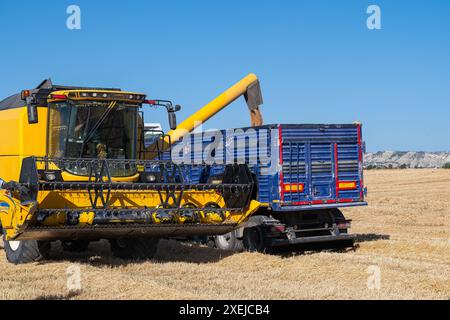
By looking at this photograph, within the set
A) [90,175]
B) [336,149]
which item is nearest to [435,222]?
[336,149]

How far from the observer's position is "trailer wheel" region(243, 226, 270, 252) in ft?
38.3

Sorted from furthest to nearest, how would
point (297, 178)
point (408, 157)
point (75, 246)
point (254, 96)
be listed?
point (408, 157) < point (254, 96) < point (297, 178) < point (75, 246)

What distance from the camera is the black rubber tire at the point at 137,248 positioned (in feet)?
34.9

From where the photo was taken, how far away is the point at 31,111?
9367 mm

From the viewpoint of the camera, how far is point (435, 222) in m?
16.7

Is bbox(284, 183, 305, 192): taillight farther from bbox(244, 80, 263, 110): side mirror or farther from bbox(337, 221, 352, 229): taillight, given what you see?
bbox(244, 80, 263, 110): side mirror

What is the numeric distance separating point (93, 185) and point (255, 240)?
3732mm

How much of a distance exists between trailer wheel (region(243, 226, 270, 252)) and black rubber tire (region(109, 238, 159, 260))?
6.44ft

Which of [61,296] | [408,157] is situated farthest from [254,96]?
[408,157]

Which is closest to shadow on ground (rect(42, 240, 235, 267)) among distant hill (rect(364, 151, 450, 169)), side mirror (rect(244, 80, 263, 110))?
side mirror (rect(244, 80, 263, 110))

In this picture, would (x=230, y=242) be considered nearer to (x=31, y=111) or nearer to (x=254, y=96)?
(x=254, y=96)

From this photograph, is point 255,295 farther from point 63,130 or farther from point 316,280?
point 63,130

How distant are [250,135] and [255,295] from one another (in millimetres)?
5183

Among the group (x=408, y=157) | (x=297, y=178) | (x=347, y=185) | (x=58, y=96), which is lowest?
(x=408, y=157)
